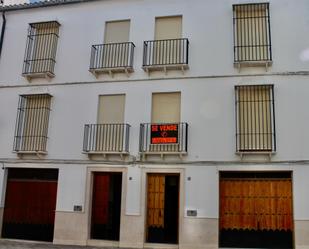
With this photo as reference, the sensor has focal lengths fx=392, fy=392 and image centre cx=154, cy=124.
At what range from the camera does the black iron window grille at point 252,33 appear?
14.3m

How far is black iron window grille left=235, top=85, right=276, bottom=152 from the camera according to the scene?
13.7 meters

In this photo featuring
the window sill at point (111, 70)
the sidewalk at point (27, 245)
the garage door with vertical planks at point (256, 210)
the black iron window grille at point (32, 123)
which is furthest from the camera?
the black iron window grille at point (32, 123)

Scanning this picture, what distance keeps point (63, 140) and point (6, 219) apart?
13.3ft

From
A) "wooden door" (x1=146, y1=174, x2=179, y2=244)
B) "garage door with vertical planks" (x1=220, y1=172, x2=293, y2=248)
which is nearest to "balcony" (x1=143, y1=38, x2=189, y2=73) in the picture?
"wooden door" (x1=146, y1=174, x2=179, y2=244)

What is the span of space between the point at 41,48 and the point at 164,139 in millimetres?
6789

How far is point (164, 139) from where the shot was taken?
1444cm

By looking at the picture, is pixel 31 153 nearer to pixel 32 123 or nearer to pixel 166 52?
pixel 32 123

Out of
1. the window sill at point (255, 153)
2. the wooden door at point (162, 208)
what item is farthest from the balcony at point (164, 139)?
the window sill at point (255, 153)

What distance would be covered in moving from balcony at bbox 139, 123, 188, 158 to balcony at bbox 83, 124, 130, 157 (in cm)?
66

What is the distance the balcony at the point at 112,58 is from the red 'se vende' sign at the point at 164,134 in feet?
8.47

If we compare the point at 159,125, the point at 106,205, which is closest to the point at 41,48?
the point at 159,125

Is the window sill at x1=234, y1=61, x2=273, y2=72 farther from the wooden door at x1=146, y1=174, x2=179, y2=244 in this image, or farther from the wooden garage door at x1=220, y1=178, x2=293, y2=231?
the wooden door at x1=146, y1=174, x2=179, y2=244

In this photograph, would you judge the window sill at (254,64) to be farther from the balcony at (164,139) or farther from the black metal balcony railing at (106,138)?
the black metal balcony railing at (106,138)

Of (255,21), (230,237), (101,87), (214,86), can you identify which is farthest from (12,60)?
(230,237)
